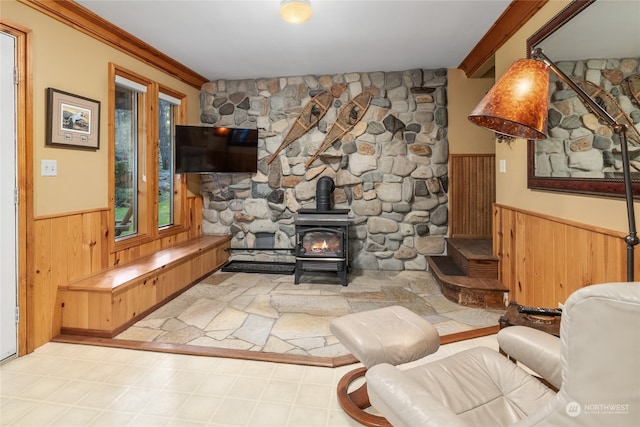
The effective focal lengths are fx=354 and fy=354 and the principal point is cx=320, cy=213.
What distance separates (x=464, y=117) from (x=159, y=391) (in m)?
4.22

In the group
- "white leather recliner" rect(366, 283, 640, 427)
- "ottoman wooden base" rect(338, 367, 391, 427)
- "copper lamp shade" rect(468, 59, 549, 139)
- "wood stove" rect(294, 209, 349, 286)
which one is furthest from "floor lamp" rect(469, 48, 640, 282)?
"wood stove" rect(294, 209, 349, 286)

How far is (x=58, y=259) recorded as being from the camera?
2688 mm

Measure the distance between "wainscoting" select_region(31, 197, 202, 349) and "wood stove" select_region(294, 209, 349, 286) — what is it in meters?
1.86

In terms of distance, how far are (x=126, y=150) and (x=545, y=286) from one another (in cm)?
399

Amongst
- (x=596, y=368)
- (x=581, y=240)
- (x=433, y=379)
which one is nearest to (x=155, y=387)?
(x=433, y=379)

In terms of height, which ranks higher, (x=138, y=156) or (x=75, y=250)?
(x=138, y=156)

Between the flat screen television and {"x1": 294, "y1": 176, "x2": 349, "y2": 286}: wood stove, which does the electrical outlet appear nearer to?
the flat screen television

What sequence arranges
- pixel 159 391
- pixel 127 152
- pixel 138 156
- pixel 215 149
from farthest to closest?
1. pixel 215 149
2. pixel 138 156
3. pixel 127 152
4. pixel 159 391

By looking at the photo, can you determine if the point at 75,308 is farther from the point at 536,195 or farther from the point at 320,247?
the point at 536,195

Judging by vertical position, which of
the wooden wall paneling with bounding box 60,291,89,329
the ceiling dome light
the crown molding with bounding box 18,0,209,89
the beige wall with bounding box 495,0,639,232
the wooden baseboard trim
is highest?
the crown molding with bounding box 18,0,209,89

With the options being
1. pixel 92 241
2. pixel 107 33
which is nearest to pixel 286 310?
pixel 92 241

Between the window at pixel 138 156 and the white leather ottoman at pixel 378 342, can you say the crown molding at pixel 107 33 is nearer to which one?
the window at pixel 138 156

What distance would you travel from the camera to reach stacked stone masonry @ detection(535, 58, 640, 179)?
1705 mm

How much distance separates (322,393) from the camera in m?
1.94
